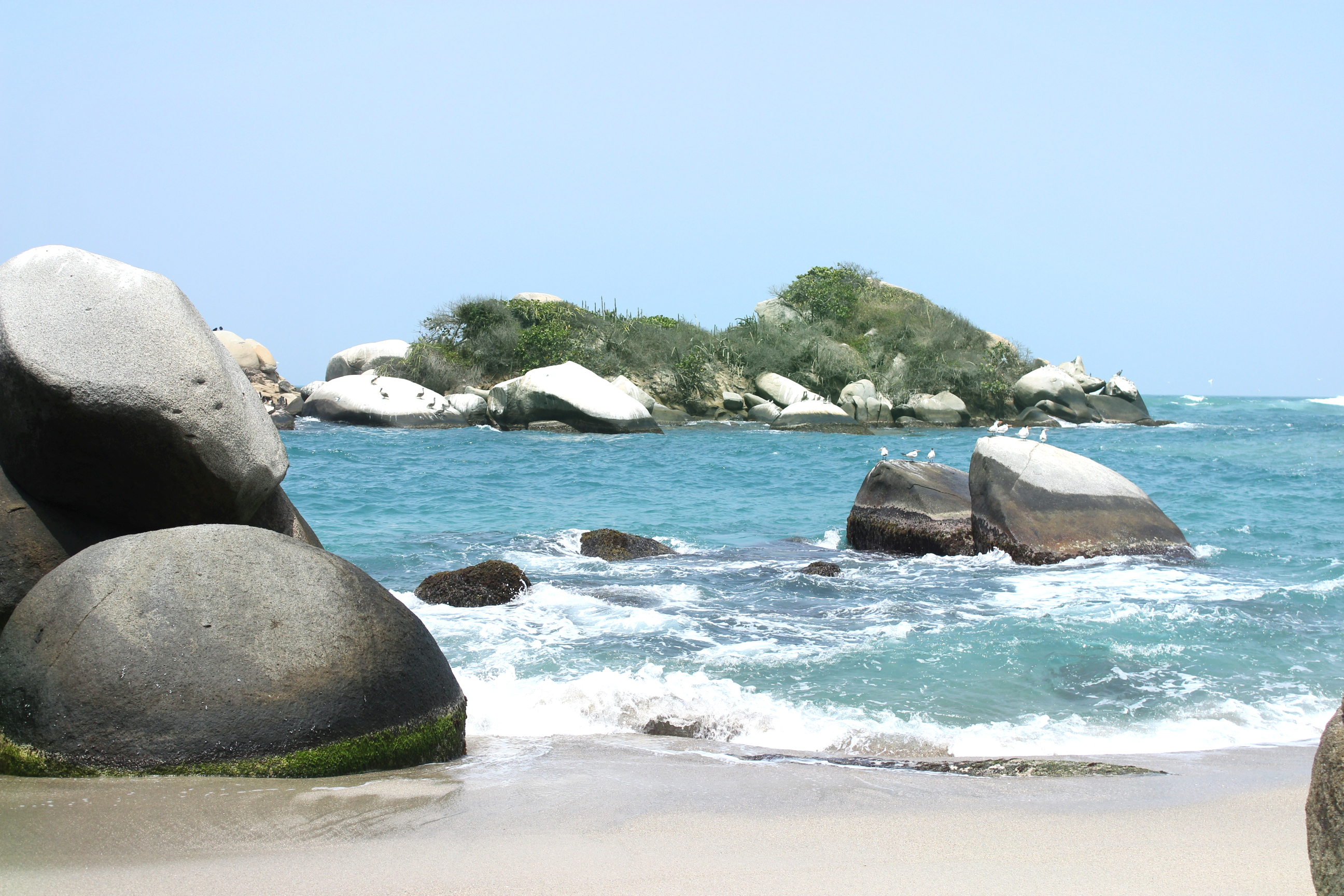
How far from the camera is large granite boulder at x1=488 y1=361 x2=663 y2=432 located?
96.5ft

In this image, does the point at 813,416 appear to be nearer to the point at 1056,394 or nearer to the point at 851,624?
the point at 1056,394

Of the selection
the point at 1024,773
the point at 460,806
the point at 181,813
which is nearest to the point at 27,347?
the point at 181,813

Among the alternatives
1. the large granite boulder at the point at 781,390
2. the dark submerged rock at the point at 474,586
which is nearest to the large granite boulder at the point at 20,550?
the dark submerged rock at the point at 474,586

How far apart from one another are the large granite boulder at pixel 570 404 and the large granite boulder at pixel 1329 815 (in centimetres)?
2722

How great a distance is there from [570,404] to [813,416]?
857 cm

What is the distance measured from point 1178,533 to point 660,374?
28.5 metres

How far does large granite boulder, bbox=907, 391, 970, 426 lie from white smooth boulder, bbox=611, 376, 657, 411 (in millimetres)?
9366

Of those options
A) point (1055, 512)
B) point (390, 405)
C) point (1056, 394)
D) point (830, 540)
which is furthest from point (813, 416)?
point (1055, 512)

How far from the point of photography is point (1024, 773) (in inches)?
177

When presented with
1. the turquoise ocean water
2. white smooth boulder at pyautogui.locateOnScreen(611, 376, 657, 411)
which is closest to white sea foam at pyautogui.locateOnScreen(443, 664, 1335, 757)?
the turquoise ocean water

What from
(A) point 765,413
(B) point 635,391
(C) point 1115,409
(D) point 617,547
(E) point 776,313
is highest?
(E) point 776,313

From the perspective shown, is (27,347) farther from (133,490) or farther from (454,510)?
(454,510)

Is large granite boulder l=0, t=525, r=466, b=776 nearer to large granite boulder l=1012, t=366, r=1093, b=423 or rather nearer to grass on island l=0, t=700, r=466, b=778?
grass on island l=0, t=700, r=466, b=778

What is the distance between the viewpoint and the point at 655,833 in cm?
353
